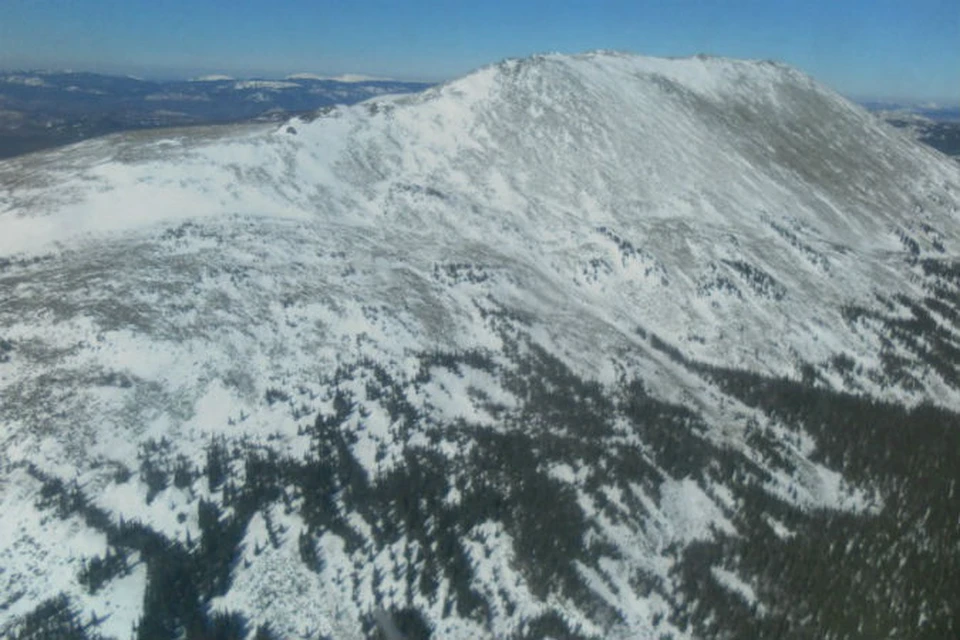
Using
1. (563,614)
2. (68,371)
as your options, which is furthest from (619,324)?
(68,371)

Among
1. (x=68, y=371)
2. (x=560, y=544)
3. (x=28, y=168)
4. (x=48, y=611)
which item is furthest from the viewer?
(x=28, y=168)

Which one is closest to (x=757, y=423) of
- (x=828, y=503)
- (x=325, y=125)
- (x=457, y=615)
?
(x=828, y=503)

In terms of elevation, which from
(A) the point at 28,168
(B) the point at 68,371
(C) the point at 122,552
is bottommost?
(C) the point at 122,552

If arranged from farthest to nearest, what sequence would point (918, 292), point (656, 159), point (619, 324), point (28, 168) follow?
point (656, 159) → point (918, 292) → point (28, 168) → point (619, 324)

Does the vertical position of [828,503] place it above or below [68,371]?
below

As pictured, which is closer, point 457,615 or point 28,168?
point 457,615

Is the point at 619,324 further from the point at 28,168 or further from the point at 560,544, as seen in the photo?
the point at 28,168
